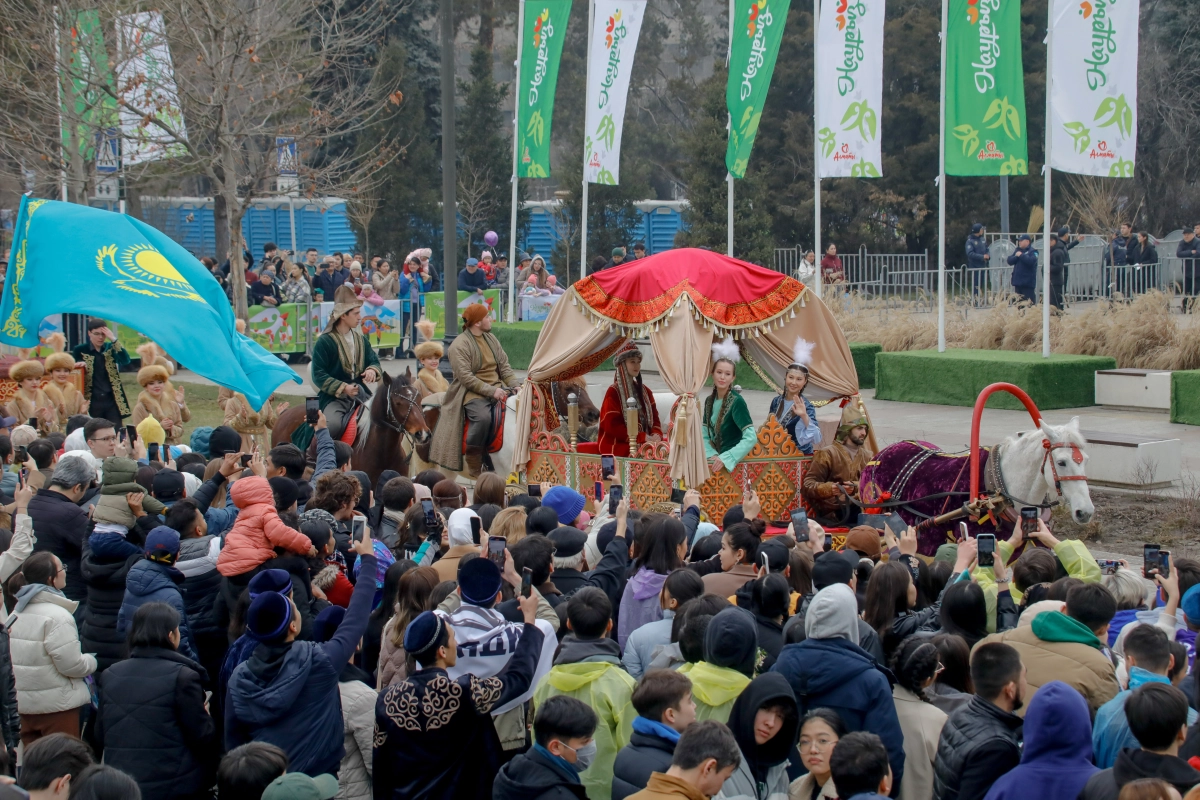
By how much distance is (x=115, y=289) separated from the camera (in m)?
9.89

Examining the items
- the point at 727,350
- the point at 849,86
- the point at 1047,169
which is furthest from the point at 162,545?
the point at 1047,169

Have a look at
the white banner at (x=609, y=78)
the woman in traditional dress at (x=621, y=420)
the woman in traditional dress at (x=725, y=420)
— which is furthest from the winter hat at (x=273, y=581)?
the white banner at (x=609, y=78)

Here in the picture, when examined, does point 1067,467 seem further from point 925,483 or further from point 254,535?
point 254,535

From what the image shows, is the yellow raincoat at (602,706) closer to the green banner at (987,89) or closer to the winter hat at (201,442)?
the winter hat at (201,442)

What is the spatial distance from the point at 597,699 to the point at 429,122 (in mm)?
36592

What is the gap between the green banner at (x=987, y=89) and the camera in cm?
1700

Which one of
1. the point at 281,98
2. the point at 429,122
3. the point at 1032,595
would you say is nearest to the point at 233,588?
the point at 1032,595

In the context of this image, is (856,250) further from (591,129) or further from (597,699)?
(597,699)

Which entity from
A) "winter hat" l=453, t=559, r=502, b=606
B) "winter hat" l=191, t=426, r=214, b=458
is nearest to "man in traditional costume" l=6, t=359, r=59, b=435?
"winter hat" l=191, t=426, r=214, b=458

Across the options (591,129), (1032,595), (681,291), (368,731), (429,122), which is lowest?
(368,731)

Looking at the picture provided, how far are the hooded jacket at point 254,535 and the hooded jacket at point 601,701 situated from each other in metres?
2.12

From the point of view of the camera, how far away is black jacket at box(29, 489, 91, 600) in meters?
7.54

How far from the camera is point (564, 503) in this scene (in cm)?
759

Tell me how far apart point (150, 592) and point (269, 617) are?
156 cm
